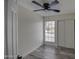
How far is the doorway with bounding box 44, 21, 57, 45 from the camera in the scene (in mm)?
6273

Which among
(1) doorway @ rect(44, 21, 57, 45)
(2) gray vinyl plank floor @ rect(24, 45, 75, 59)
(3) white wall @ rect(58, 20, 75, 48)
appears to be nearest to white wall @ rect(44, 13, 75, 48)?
(3) white wall @ rect(58, 20, 75, 48)

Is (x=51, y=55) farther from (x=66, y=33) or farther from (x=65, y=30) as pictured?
(x=65, y=30)

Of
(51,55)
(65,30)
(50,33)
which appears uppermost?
(65,30)

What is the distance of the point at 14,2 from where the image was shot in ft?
3.16

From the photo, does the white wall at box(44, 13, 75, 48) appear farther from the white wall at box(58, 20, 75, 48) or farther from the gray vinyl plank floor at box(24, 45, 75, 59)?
the gray vinyl plank floor at box(24, 45, 75, 59)

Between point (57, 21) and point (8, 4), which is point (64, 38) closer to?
point (57, 21)

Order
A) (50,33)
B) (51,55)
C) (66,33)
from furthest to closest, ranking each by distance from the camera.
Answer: (50,33), (66,33), (51,55)

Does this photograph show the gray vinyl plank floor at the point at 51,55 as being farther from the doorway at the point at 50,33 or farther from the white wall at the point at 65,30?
the doorway at the point at 50,33

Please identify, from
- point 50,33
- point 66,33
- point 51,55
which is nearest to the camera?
point 51,55

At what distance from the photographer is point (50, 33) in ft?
21.2

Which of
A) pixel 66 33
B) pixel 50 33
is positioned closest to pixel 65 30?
pixel 66 33

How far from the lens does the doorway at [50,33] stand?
6.27 metres
